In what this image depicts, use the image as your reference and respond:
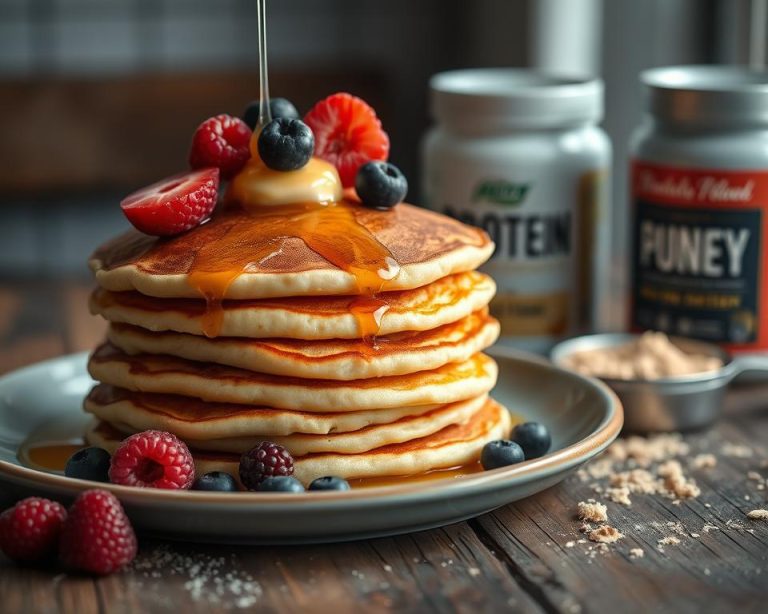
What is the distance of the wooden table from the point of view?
1.08 m

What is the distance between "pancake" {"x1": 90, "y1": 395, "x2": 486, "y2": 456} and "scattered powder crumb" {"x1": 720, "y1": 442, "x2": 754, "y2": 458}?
471mm

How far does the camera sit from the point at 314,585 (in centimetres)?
112

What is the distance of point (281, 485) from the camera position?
1194 mm

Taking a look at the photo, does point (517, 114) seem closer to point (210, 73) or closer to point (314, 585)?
point (314, 585)

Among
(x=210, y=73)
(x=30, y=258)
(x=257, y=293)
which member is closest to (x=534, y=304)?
(x=257, y=293)

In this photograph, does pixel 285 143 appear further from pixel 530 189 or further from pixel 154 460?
pixel 530 189

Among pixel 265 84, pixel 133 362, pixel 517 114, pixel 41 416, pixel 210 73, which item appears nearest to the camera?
pixel 133 362

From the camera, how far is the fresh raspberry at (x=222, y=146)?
1.45 m

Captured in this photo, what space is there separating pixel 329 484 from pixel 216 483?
5.0 inches

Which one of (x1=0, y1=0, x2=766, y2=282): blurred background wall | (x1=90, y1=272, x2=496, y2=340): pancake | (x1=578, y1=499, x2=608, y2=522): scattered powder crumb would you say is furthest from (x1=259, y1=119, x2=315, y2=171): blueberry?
(x1=0, y1=0, x2=766, y2=282): blurred background wall

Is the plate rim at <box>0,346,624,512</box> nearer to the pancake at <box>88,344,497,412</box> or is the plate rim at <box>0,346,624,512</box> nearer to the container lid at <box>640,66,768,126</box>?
the pancake at <box>88,344,497,412</box>

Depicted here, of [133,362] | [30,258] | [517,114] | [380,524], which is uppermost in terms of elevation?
[517,114]

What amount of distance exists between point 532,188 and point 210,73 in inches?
90.3

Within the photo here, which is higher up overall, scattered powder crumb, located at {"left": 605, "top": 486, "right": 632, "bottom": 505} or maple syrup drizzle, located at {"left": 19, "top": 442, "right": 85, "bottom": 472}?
maple syrup drizzle, located at {"left": 19, "top": 442, "right": 85, "bottom": 472}
